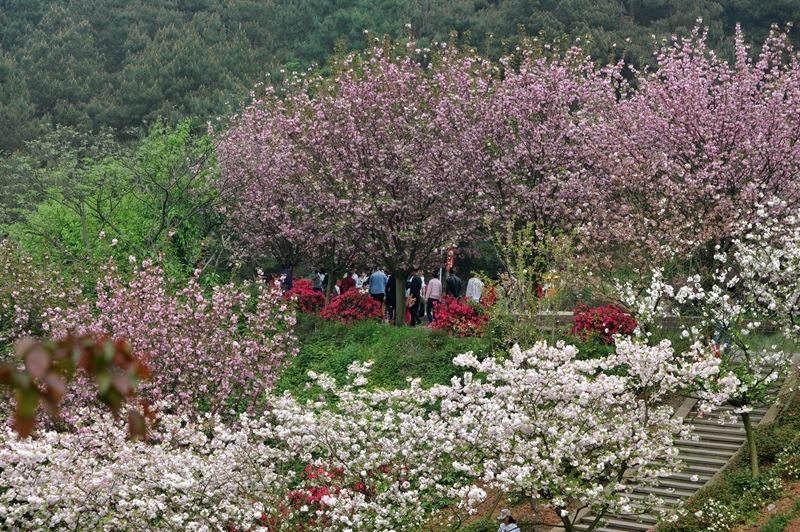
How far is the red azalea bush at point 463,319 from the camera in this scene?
25.0 m

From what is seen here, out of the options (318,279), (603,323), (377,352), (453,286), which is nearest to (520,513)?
(603,323)

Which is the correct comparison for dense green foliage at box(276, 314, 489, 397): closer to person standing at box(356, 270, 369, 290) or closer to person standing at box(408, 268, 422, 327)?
person standing at box(408, 268, 422, 327)

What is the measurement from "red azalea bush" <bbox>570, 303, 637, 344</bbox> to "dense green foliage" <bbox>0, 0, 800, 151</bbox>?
2731 centimetres

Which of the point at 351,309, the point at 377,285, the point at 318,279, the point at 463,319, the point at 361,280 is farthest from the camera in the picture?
the point at 361,280

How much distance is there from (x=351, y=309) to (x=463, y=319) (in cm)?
411

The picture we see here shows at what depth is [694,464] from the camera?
20.1 metres

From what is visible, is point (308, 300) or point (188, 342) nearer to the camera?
point (188, 342)

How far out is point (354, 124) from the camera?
27.5 metres

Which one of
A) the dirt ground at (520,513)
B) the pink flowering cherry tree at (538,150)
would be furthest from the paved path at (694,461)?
the pink flowering cherry tree at (538,150)

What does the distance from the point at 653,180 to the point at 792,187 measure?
9.88 ft

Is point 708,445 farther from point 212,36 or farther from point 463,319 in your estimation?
point 212,36

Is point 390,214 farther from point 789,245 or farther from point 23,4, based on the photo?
point 23,4

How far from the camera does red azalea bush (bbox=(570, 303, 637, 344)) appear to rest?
2331 cm

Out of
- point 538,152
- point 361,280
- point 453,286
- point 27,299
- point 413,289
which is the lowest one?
point 361,280
